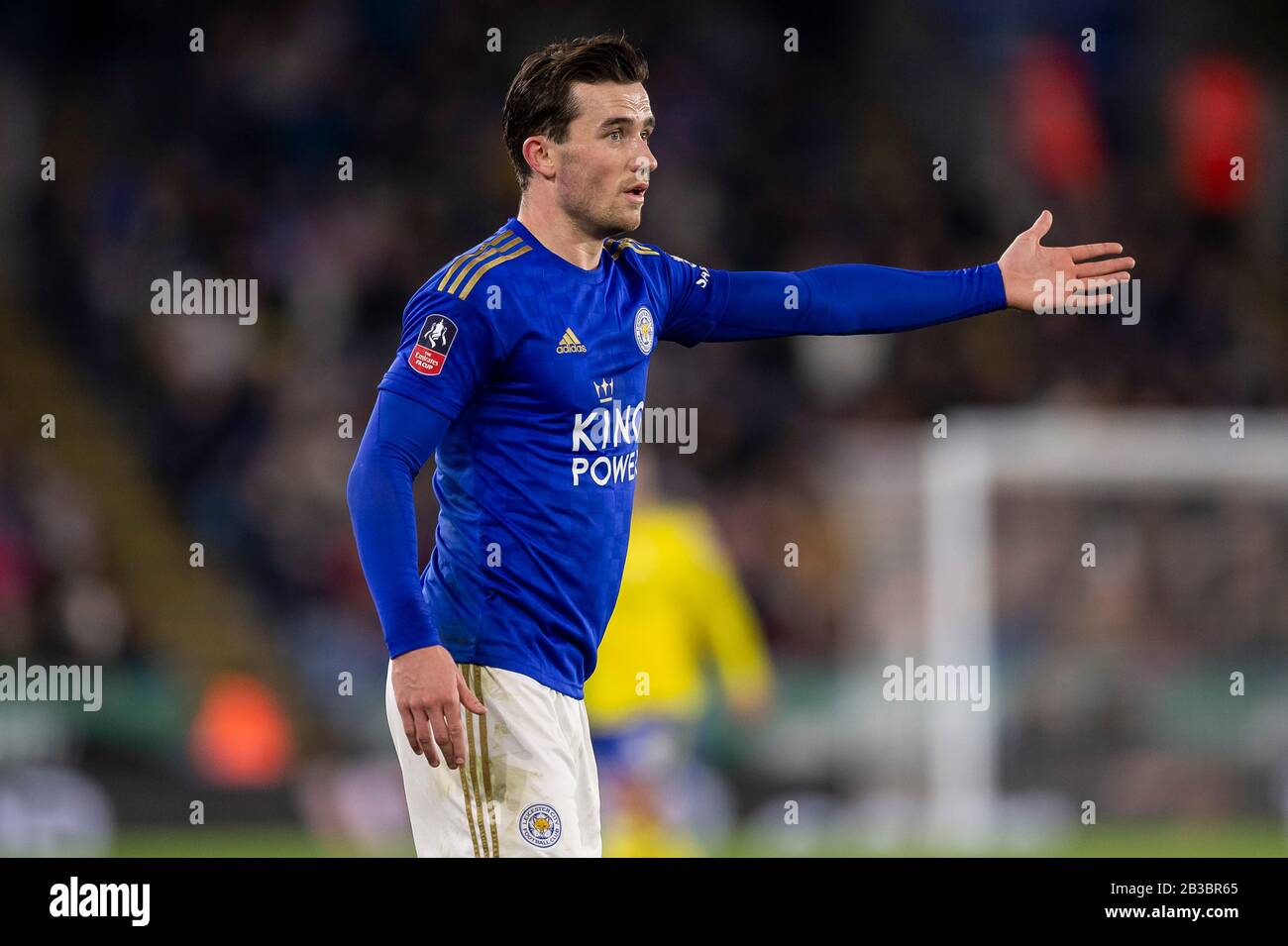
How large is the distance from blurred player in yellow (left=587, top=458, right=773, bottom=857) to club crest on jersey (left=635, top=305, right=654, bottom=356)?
12.4 feet

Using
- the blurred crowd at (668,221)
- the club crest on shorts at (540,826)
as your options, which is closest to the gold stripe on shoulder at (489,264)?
the club crest on shorts at (540,826)

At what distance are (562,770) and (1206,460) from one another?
26.3ft

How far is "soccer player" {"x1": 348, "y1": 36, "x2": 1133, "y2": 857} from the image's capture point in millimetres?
3828

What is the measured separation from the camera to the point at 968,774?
422 inches

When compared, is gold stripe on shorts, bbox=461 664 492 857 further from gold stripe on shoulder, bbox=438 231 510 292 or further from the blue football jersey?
gold stripe on shoulder, bbox=438 231 510 292

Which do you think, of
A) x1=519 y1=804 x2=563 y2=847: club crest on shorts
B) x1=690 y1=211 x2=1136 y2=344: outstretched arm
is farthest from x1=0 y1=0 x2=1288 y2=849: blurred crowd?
x1=519 y1=804 x2=563 y2=847: club crest on shorts

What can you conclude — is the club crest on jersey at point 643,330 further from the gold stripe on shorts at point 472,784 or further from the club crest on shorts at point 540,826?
the club crest on shorts at point 540,826

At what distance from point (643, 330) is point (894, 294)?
2.38 ft

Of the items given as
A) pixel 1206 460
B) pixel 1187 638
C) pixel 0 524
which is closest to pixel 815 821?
pixel 1187 638

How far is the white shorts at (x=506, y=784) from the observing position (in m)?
3.95

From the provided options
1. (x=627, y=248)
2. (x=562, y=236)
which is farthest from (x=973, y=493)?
(x=562, y=236)

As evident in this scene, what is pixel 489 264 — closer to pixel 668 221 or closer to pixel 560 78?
pixel 560 78

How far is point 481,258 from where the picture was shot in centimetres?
407
